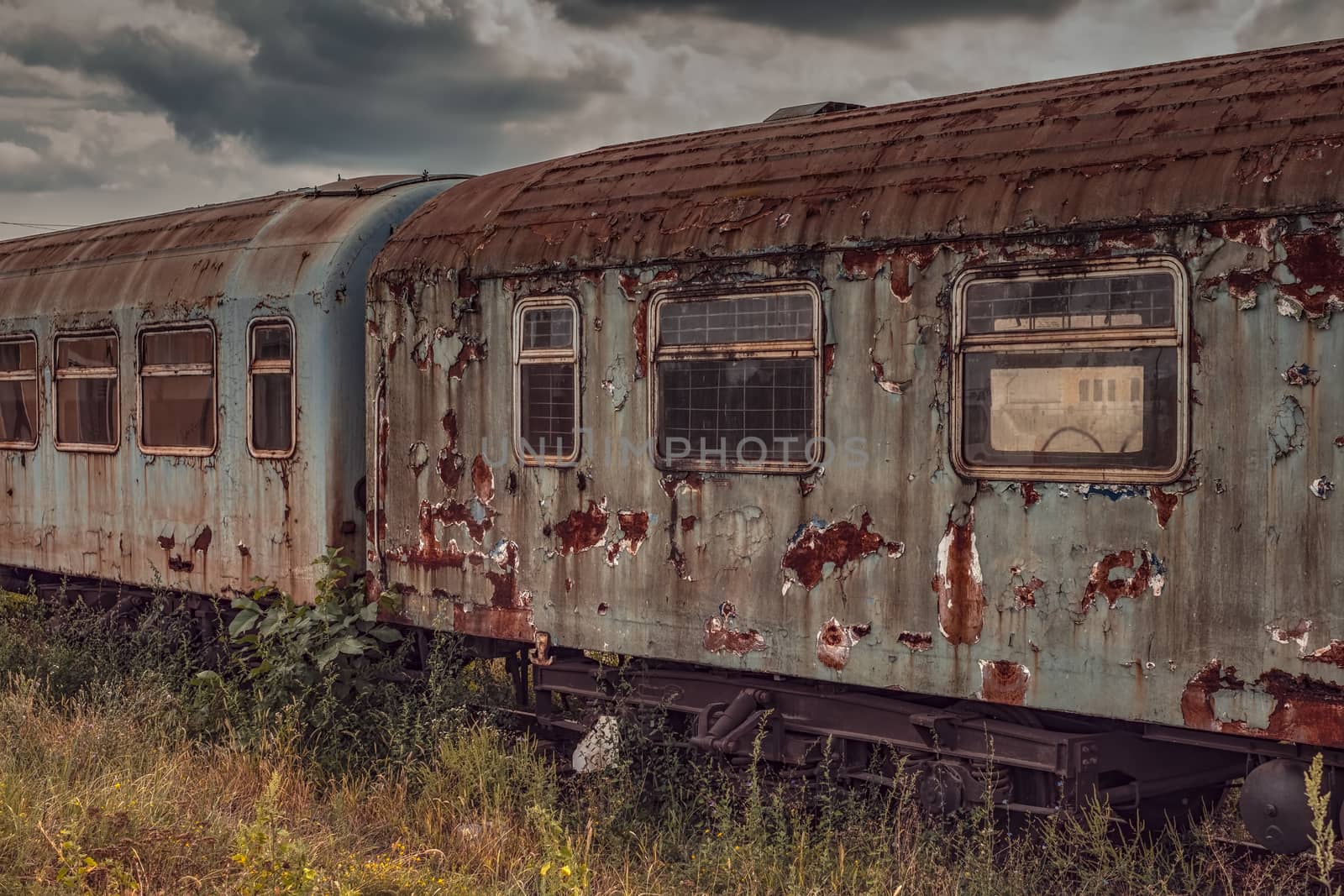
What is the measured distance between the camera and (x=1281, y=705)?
477 cm

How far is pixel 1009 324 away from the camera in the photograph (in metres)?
5.44

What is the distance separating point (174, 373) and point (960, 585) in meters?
6.08

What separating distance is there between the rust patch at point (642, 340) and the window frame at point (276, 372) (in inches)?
110

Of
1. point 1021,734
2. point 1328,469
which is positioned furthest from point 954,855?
point 1328,469

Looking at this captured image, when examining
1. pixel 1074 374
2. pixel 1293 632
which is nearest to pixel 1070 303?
pixel 1074 374

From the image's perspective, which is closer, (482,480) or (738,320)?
(738,320)

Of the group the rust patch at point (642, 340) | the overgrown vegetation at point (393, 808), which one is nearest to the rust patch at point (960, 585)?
the overgrown vegetation at point (393, 808)

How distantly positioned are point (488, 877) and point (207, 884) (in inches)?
45.0

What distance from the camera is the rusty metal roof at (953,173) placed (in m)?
4.98

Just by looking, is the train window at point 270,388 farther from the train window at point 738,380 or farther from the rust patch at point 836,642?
the rust patch at point 836,642

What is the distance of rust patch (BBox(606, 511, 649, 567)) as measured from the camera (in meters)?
6.72

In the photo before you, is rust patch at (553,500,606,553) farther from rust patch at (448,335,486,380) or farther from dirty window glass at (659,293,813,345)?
rust patch at (448,335,486,380)

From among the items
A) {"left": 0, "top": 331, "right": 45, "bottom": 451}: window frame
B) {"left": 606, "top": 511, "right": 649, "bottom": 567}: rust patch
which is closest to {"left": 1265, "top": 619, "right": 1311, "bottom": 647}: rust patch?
{"left": 606, "top": 511, "right": 649, "bottom": 567}: rust patch

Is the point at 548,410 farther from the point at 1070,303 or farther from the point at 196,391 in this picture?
→ the point at 196,391
